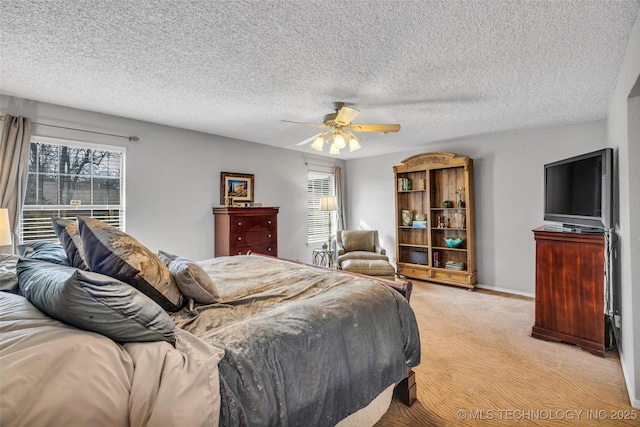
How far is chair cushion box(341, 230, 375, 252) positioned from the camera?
5465mm

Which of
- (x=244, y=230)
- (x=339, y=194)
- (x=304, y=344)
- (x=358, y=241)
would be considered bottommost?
(x=304, y=344)

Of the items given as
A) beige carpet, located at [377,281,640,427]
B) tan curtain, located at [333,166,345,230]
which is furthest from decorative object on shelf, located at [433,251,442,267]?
tan curtain, located at [333,166,345,230]

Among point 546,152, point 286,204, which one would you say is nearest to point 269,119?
point 286,204

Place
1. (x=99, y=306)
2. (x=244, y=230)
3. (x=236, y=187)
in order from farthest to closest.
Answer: (x=236, y=187) → (x=244, y=230) → (x=99, y=306)

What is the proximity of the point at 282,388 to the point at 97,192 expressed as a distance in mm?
3588

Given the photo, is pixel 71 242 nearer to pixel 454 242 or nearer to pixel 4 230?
pixel 4 230

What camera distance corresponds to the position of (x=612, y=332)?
9.21ft

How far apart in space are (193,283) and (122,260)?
0.39m

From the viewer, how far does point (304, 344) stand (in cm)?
142

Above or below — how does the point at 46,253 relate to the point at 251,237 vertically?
above

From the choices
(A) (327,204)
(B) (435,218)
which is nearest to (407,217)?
(B) (435,218)

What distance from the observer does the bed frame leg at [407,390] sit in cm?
205

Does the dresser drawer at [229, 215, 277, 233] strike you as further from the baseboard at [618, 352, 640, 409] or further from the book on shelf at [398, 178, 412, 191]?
the baseboard at [618, 352, 640, 409]

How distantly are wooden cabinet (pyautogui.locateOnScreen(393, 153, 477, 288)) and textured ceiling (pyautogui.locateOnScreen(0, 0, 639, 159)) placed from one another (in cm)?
161
